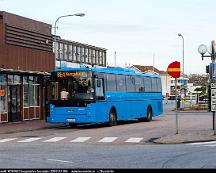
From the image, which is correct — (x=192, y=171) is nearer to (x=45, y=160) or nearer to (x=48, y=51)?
(x=45, y=160)

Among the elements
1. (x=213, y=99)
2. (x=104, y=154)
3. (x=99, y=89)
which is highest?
(x=99, y=89)

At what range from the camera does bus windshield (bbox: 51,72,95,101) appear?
94.7 feet

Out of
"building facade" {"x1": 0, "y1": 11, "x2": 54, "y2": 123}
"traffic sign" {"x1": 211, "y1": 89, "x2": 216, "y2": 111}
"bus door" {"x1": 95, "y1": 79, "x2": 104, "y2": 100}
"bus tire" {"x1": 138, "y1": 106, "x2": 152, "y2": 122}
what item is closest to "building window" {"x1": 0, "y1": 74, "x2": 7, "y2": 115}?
"building facade" {"x1": 0, "y1": 11, "x2": 54, "y2": 123}

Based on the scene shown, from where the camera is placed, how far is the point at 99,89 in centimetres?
2939

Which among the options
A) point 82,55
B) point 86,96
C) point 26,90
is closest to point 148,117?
point 26,90

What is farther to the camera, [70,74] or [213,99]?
[70,74]

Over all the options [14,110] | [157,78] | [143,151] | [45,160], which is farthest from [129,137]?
[157,78]

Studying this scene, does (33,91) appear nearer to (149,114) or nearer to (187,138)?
(149,114)

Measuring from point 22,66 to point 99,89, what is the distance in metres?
7.77

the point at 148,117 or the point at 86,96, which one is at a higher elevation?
the point at 86,96

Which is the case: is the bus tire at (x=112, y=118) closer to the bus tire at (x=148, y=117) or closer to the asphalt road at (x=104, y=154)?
the bus tire at (x=148, y=117)

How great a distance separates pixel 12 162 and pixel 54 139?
8553 mm


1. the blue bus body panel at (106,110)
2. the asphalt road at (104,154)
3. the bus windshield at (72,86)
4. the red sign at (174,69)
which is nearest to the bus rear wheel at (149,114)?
the blue bus body panel at (106,110)

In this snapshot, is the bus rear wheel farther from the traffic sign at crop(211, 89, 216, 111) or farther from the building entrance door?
the traffic sign at crop(211, 89, 216, 111)
